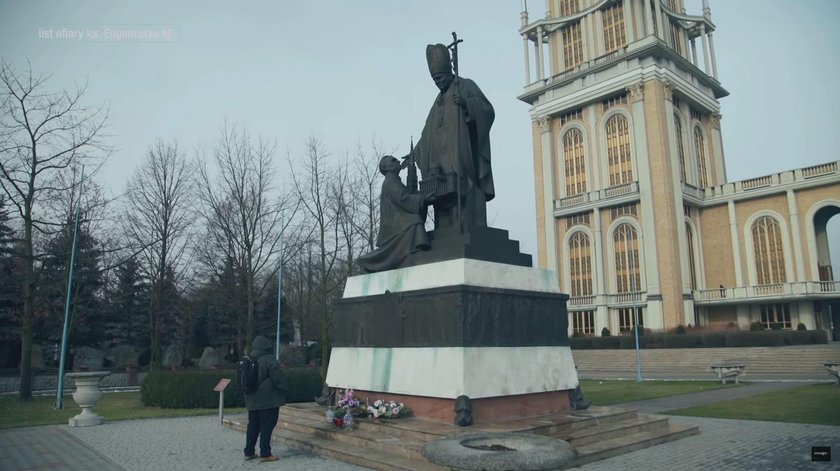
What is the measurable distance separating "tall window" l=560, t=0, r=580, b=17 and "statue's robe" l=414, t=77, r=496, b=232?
2011 inches

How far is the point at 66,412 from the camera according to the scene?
1558cm

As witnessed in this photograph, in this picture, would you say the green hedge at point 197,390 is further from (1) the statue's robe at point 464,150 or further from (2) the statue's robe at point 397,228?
(1) the statue's robe at point 464,150

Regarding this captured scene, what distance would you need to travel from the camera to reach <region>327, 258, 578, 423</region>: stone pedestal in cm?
795

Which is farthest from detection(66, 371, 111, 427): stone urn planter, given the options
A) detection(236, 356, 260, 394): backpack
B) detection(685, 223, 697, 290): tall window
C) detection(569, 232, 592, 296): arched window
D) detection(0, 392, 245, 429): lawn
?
detection(685, 223, 697, 290): tall window

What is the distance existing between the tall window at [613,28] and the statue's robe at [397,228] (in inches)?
1813

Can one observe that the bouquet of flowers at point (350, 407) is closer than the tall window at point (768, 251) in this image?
Yes

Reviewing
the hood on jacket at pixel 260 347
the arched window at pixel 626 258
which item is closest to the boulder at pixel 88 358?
the hood on jacket at pixel 260 347

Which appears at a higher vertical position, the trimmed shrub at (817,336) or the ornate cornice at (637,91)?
the ornate cornice at (637,91)

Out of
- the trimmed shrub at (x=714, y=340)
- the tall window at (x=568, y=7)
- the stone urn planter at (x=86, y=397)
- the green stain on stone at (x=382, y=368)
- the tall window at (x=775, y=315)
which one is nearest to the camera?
the green stain on stone at (x=382, y=368)

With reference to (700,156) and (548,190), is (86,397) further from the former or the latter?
(700,156)

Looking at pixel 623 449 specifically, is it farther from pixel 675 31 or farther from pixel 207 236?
pixel 675 31

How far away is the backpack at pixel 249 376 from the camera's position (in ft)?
24.8

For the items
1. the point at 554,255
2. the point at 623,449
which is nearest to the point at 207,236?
the point at 623,449

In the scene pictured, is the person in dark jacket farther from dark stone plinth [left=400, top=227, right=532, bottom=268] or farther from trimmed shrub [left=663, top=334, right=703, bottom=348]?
trimmed shrub [left=663, top=334, right=703, bottom=348]
